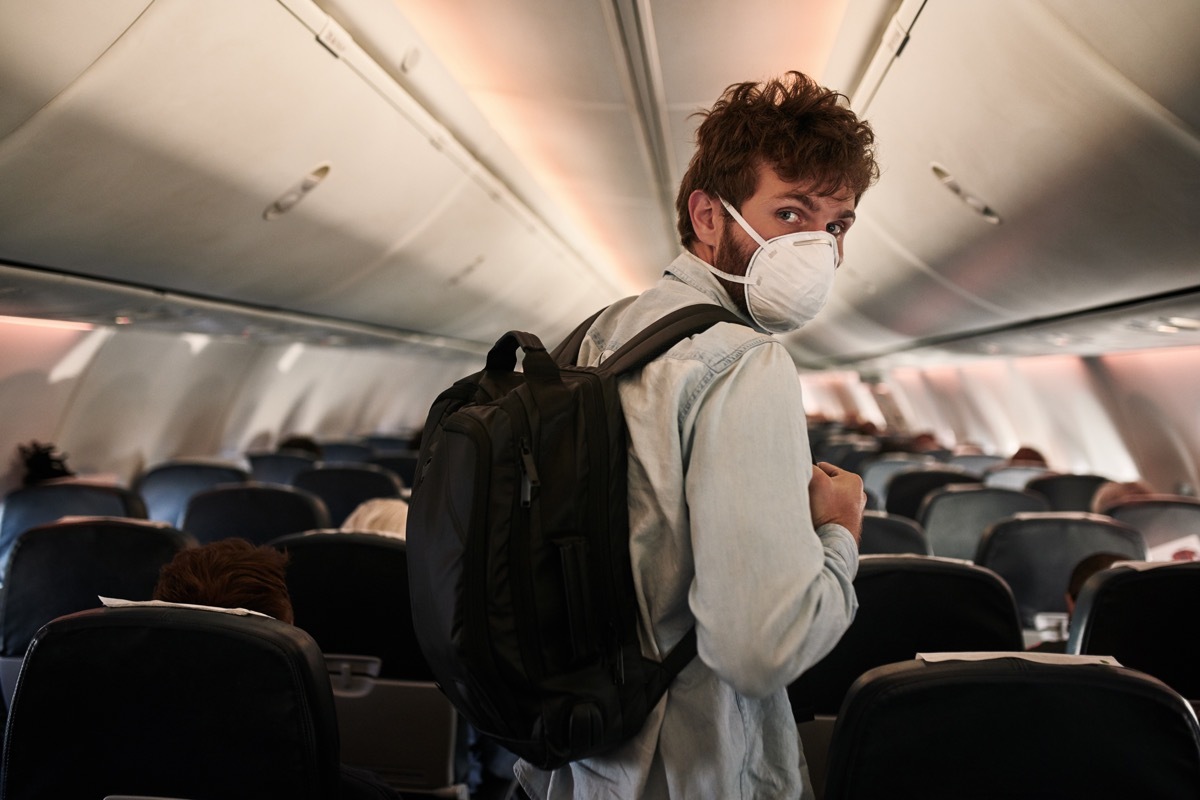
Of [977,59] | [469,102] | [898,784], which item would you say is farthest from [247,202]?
[898,784]

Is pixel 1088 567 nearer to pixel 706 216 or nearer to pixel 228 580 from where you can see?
pixel 706 216

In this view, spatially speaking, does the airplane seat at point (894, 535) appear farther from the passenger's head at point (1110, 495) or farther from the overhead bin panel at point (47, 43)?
the overhead bin panel at point (47, 43)

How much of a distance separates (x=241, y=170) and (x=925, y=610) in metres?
3.40

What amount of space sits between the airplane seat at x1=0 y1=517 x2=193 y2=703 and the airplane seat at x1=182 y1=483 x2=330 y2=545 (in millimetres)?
1459

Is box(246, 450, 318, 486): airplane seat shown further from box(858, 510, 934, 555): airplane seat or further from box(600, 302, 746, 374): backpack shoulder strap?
box(600, 302, 746, 374): backpack shoulder strap

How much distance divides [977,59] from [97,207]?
345 centimetres

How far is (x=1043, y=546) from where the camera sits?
446 centimetres

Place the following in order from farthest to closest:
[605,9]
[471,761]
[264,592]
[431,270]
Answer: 1. [431,270]
2. [471,761]
3. [605,9]
4. [264,592]

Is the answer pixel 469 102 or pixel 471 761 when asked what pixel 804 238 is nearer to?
pixel 471 761

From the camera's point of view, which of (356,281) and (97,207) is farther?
(356,281)

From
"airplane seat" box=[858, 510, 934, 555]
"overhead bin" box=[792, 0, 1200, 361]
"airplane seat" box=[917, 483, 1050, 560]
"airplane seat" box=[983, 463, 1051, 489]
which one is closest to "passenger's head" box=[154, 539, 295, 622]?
"overhead bin" box=[792, 0, 1200, 361]

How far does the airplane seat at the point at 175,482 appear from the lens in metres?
7.23

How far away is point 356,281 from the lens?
7.68 meters

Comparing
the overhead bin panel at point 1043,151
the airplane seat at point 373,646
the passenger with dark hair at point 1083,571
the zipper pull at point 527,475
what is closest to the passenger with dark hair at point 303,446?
the overhead bin panel at point 1043,151
